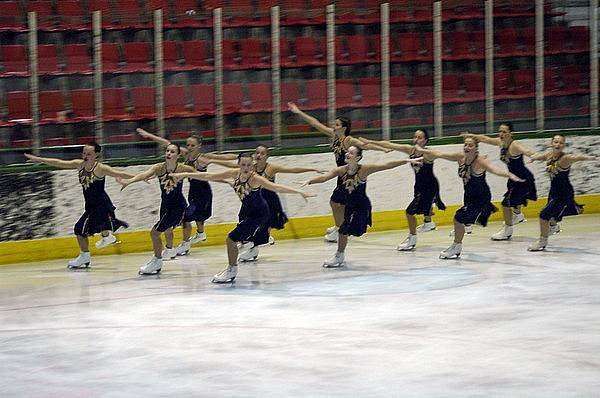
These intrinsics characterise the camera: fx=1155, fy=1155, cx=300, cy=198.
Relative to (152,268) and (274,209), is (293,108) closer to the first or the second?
(274,209)

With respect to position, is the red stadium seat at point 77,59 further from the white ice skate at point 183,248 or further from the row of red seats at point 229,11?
the white ice skate at point 183,248

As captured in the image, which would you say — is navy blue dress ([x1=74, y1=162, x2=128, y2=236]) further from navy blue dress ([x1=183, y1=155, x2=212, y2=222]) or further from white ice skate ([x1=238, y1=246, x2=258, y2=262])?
white ice skate ([x1=238, y1=246, x2=258, y2=262])

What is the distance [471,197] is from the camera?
14.7 metres

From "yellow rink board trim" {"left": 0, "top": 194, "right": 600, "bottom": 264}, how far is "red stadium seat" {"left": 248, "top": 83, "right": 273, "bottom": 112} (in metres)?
1.76

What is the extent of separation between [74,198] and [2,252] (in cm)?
119

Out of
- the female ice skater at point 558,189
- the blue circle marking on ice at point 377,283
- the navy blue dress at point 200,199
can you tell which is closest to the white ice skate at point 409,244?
the female ice skater at point 558,189

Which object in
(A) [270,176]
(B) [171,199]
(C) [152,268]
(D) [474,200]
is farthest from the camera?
(A) [270,176]

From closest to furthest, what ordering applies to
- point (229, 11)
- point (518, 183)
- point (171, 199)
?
point (171, 199) → point (518, 183) → point (229, 11)

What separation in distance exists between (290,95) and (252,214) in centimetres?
502

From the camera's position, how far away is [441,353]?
9102 millimetres

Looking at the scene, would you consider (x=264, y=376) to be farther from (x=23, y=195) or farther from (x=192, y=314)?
(x=23, y=195)

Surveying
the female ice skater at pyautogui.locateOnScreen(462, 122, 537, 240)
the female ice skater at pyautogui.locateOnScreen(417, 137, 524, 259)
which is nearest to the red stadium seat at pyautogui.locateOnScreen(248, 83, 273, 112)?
the female ice skater at pyautogui.locateOnScreen(462, 122, 537, 240)

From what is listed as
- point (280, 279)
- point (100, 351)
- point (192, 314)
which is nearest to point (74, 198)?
point (280, 279)

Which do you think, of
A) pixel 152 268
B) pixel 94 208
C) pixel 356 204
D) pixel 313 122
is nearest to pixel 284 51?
pixel 313 122
